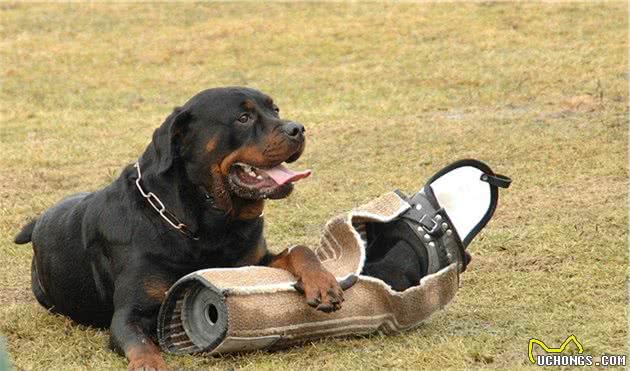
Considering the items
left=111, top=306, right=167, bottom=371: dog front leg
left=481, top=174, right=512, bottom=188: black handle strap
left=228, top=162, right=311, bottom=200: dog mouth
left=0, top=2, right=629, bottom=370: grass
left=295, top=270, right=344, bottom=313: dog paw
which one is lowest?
left=0, top=2, right=629, bottom=370: grass

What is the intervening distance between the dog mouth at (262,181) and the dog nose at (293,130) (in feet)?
0.45

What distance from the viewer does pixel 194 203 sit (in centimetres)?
507

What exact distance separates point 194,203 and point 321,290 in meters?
0.72

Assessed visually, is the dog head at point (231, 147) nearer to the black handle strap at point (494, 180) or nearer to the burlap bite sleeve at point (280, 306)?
the burlap bite sleeve at point (280, 306)

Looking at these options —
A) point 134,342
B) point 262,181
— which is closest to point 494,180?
point 262,181

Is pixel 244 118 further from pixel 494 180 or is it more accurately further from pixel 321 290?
pixel 494 180

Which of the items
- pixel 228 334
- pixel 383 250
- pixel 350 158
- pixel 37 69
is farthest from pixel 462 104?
pixel 228 334

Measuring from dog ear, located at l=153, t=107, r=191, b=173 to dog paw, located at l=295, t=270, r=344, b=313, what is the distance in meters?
0.78

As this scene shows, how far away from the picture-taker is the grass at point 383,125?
5250mm

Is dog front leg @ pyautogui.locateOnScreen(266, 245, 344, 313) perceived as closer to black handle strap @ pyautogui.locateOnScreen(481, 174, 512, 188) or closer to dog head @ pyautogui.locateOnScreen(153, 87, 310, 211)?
dog head @ pyautogui.locateOnScreen(153, 87, 310, 211)

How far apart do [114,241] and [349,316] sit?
1.04m

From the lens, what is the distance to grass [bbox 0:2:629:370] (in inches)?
207

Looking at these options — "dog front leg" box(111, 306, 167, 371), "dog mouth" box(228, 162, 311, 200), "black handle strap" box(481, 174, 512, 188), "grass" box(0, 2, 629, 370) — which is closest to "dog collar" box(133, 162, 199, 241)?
"dog mouth" box(228, 162, 311, 200)

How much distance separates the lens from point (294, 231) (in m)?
7.70
